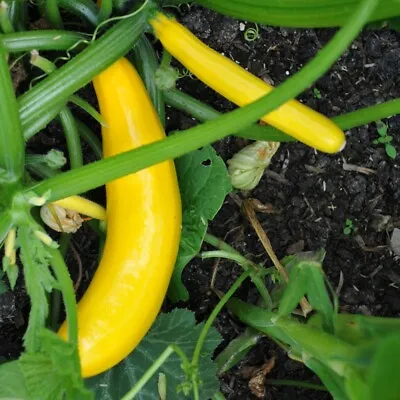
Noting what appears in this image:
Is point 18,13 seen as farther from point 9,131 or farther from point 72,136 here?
point 9,131

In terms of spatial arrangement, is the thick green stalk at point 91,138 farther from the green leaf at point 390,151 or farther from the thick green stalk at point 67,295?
the green leaf at point 390,151

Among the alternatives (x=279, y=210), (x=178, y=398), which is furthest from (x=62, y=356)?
(x=279, y=210)

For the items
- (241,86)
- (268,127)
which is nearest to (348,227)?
(268,127)

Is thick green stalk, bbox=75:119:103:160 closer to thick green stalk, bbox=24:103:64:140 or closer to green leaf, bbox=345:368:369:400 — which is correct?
thick green stalk, bbox=24:103:64:140

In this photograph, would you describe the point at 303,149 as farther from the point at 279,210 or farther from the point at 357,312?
the point at 357,312

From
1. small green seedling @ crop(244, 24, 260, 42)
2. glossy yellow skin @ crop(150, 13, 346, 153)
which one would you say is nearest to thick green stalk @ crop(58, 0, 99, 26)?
glossy yellow skin @ crop(150, 13, 346, 153)

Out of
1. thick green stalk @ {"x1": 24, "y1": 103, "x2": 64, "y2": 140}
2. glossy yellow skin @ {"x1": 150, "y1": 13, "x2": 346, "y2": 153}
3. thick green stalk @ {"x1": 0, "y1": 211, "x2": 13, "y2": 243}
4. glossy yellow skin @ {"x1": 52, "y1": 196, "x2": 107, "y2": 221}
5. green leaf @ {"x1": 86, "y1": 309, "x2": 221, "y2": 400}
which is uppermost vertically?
glossy yellow skin @ {"x1": 150, "y1": 13, "x2": 346, "y2": 153}

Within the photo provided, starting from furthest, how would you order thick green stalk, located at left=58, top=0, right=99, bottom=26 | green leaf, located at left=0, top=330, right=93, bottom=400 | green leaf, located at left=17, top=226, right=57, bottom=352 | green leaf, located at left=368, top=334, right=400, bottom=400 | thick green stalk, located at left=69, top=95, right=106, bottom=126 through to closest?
thick green stalk, located at left=58, top=0, right=99, bottom=26 < thick green stalk, located at left=69, top=95, right=106, bottom=126 < green leaf, located at left=17, top=226, right=57, bottom=352 < green leaf, located at left=0, top=330, right=93, bottom=400 < green leaf, located at left=368, top=334, right=400, bottom=400
